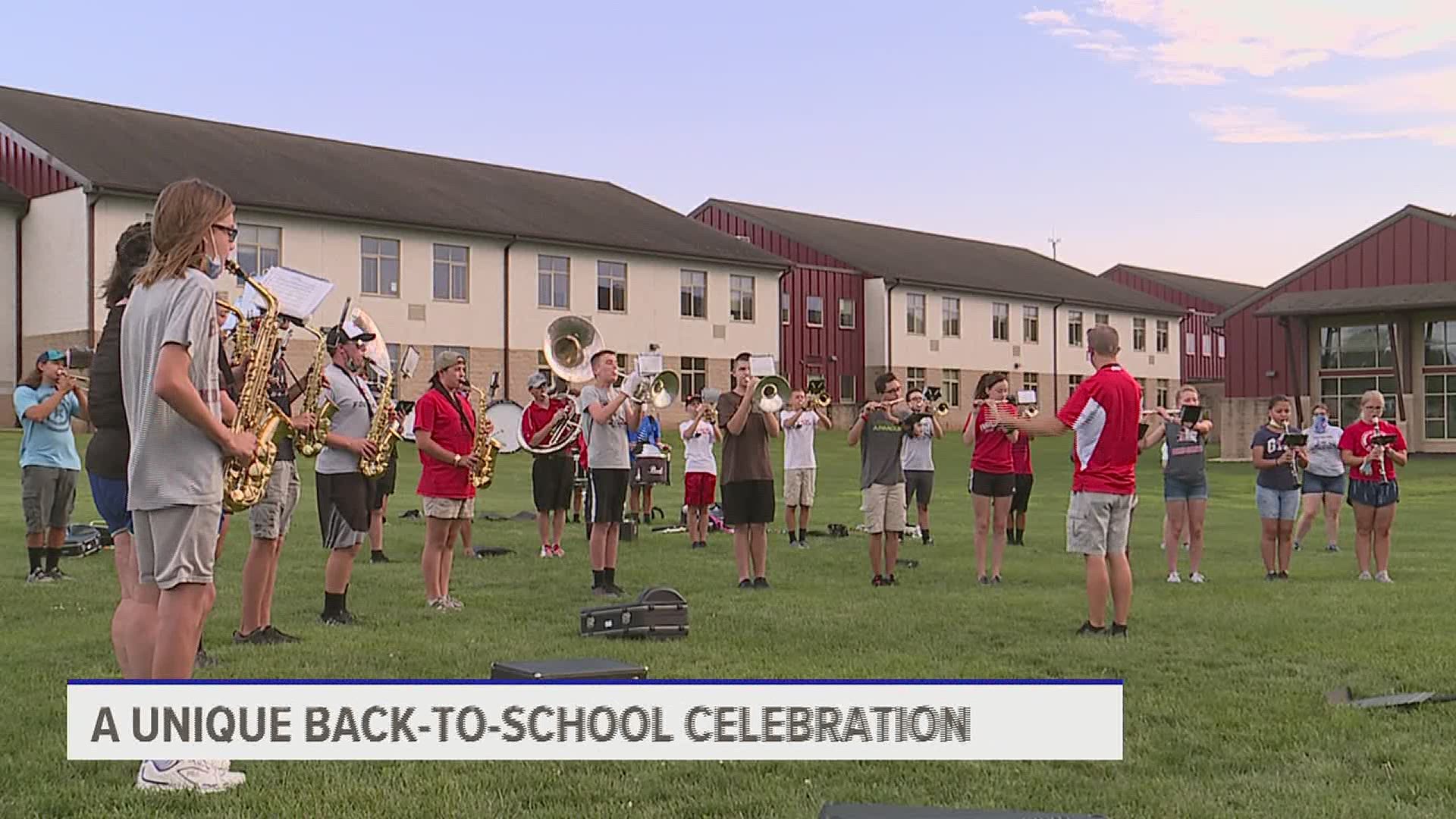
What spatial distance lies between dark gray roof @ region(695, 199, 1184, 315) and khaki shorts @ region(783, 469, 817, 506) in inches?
1561

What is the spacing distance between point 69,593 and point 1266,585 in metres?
9.82

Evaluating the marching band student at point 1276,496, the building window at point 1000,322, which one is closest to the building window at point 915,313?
the building window at point 1000,322

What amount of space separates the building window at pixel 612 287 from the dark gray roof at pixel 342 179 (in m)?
0.83

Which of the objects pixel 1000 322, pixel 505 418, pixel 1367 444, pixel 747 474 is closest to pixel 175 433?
pixel 747 474

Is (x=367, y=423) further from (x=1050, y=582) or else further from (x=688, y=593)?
(x=1050, y=582)

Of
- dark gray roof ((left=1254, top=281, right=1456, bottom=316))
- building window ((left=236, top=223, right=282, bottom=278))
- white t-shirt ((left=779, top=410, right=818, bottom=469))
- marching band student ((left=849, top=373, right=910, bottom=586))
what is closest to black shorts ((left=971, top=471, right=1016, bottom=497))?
marching band student ((left=849, top=373, right=910, bottom=586))

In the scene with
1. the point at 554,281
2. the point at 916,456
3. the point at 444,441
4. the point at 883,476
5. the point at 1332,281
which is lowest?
the point at 883,476

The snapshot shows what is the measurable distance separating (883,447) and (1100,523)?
125 inches

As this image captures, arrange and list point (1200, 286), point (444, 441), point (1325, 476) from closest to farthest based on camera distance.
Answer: point (444, 441) < point (1325, 476) < point (1200, 286)

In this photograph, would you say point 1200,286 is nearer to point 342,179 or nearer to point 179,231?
point 342,179

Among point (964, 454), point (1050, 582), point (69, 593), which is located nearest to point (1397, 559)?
point (1050, 582)

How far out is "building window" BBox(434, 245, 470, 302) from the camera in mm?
41094

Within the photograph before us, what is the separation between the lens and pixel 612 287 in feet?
149

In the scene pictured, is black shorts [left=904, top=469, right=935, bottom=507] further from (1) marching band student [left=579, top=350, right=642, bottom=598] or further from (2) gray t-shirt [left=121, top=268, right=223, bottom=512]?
(2) gray t-shirt [left=121, top=268, right=223, bottom=512]
